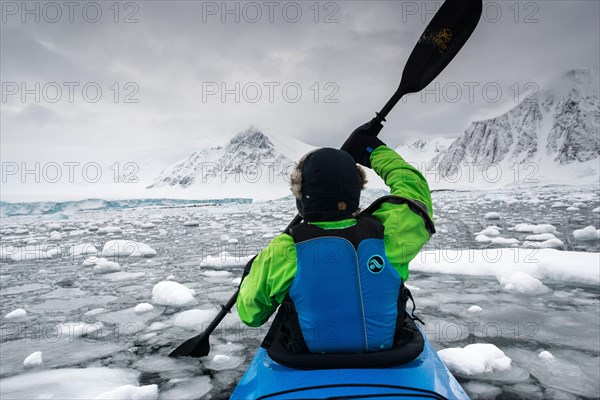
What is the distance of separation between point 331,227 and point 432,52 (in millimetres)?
1778

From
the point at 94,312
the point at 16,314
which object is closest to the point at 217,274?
the point at 94,312

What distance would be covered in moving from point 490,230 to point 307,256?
818cm

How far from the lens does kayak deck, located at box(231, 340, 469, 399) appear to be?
1.12 m

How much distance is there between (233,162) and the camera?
171000 millimetres

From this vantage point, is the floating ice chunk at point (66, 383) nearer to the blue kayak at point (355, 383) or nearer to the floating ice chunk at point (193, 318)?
the floating ice chunk at point (193, 318)

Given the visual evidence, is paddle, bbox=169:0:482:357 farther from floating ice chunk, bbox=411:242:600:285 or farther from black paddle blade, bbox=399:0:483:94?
floating ice chunk, bbox=411:242:600:285

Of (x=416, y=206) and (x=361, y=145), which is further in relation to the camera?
(x=361, y=145)

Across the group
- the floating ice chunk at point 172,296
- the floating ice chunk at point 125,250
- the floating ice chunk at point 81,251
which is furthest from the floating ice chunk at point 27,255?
the floating ice chunk at point 172,296

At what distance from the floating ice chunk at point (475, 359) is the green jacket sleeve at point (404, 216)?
111cm

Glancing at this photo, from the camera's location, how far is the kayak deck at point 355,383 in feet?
3.68

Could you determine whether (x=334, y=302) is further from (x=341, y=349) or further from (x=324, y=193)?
(x=324, y=193)

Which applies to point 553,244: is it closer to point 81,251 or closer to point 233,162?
point 81,251

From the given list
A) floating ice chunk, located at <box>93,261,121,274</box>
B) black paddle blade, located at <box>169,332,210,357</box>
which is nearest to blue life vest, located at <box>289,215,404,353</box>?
black paddle blade, located at <box>169,332,210,357</box>

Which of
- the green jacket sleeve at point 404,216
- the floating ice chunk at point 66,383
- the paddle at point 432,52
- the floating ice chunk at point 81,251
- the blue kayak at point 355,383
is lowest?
the floating ice chunk at point 66,383
